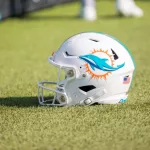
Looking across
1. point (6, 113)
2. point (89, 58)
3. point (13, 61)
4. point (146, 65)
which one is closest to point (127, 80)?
point (89, 58)

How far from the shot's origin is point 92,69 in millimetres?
4863

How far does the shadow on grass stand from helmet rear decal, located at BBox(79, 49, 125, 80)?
0.72 metres

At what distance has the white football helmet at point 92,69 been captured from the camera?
191 inches

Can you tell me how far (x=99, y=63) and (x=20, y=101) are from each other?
107cm

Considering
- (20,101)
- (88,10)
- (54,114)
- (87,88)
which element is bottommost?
(88,10)

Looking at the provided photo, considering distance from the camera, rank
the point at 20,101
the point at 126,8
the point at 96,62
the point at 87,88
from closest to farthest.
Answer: the point at 96,62 → the point at 87,88 → the point at 20,101 → the point at 126,8

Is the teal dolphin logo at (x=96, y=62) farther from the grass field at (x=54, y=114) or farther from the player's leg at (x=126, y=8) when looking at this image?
the player's leg at (x=126, y=8)

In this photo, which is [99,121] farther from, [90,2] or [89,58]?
[90,2]

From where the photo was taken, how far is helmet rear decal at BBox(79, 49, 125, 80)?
15.9 feet

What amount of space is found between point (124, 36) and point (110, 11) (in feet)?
15.1

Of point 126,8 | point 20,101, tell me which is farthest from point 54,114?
point 126,8

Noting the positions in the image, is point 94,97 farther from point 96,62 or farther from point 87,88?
point 96,62

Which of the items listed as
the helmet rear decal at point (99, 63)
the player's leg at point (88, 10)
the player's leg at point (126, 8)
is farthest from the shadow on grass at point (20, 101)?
the player's leg at point (126, 8)

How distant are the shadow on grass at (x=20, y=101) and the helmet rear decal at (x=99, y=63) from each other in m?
0.72
